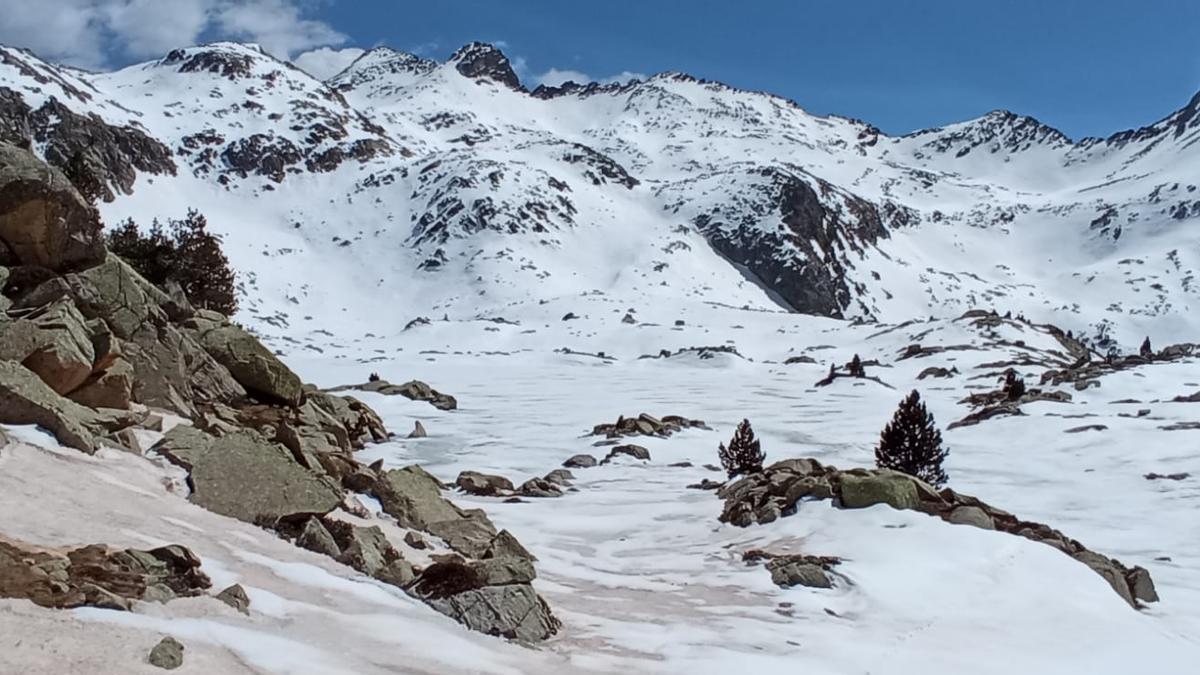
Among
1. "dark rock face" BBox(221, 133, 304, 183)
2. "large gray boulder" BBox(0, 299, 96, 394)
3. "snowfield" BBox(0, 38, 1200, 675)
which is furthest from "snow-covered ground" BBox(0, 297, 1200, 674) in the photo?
"dark rock face" BBox(221, 133, 304, 183)

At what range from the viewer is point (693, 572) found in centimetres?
1345

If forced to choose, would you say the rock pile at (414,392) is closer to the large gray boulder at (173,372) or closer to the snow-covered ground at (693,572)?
the snow-covered ground at (693,572)

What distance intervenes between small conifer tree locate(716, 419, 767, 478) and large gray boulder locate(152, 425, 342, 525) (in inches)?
510

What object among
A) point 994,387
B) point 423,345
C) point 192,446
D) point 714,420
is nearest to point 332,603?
point 192,446

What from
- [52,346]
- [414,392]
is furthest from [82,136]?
[52,346]

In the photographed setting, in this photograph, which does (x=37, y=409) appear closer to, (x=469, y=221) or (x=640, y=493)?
(x=640, y=493)

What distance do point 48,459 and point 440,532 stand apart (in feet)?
18.0

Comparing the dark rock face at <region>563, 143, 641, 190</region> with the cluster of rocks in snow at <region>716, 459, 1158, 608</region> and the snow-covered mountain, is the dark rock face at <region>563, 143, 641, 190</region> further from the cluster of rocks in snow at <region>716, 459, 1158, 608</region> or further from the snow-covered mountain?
the cluster of rocks in snow at <region>716, 459, 1158, 608</region>

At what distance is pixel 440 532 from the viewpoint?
13.7 meters

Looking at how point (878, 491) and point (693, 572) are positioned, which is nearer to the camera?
point (693, 572)

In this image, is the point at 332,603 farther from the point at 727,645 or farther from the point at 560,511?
the point at 560,511

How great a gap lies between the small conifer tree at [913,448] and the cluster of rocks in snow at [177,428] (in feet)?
41.0

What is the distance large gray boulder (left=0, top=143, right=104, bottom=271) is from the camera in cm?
1547

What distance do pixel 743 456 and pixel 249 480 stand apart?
14.5 m
